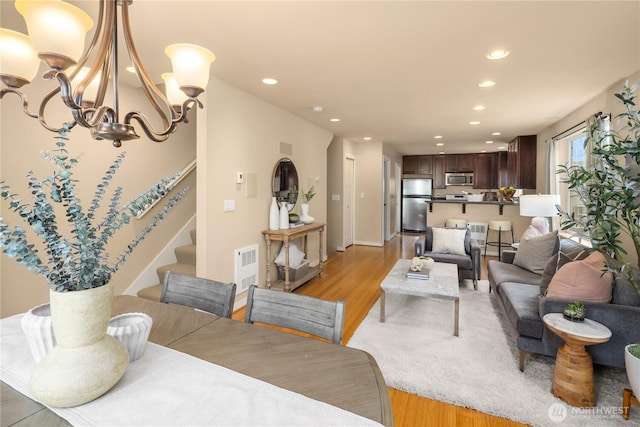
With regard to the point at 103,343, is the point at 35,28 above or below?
above

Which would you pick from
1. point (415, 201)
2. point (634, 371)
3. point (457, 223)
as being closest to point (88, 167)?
point (634, 371)

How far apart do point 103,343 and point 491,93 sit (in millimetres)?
4046

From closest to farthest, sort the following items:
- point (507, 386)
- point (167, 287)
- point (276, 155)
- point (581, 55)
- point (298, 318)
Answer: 1. point (298, 318)
2. point (167, 287)
3. point (507, 386)
4. point (581, 55)
5. point (276, 155)

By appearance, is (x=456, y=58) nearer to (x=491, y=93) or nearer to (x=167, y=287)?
(x=491, y=93)

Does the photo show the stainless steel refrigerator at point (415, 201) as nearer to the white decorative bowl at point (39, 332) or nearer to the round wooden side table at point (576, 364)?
the round wooden side table at point (576, 364)

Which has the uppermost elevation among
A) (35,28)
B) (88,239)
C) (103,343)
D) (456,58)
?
(456,58)

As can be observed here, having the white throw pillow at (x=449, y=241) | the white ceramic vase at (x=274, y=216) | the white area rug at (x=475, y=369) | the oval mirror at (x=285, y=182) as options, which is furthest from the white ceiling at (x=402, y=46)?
the white area rug at (x=475, y=369)

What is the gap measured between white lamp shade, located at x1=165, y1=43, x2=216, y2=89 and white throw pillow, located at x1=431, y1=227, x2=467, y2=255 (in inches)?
151

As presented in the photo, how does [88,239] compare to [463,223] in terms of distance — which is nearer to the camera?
[88,239]

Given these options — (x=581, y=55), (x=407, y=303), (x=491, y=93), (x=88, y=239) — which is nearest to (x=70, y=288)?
(x=88, y=239)

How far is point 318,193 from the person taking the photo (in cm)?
541

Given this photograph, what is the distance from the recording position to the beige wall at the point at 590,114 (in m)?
3.02

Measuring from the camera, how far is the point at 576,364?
184cm

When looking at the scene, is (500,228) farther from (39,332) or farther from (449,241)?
(39,332)
